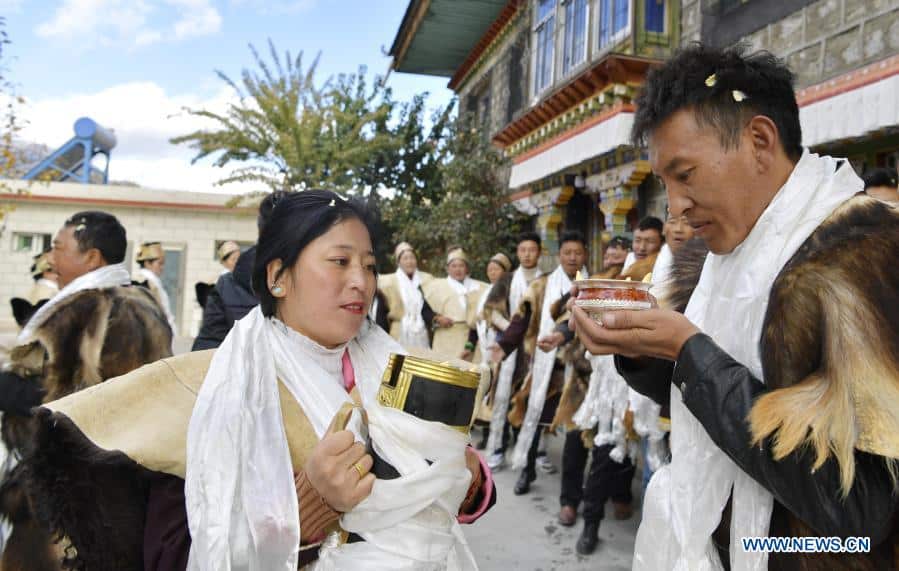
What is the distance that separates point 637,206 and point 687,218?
21.2ft

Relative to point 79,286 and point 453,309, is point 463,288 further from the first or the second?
point 79,286

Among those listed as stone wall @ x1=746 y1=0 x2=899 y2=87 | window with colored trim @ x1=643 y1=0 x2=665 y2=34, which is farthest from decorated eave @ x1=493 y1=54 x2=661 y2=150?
stone wall @ x1=746 y1=0 x2=899 y2=87

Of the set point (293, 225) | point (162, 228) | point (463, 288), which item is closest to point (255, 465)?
point (293, 225)

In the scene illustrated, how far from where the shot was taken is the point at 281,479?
4.55 ft

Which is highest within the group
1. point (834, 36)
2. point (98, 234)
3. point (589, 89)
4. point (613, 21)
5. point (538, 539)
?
point (613, 21)

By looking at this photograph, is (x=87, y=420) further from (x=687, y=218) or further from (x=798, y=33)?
(x=798, y=33)

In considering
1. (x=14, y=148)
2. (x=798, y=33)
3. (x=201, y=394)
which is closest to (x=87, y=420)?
(x=201, y=394)

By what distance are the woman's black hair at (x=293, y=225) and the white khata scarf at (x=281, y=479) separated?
18cm

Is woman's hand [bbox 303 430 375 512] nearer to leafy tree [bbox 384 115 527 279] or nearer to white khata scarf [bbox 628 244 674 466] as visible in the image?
white khata scarf [bbox 628 244 674 466]

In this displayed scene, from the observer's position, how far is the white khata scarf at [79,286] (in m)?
2.61

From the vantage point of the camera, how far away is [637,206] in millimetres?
7559

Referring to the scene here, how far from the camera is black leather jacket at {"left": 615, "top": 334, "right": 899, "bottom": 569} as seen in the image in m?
1.05

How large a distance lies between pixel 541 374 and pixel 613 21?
16.3 ft

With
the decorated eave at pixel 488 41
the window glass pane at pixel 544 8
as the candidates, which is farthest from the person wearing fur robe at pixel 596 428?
the decorated eave at pixel 488 41
